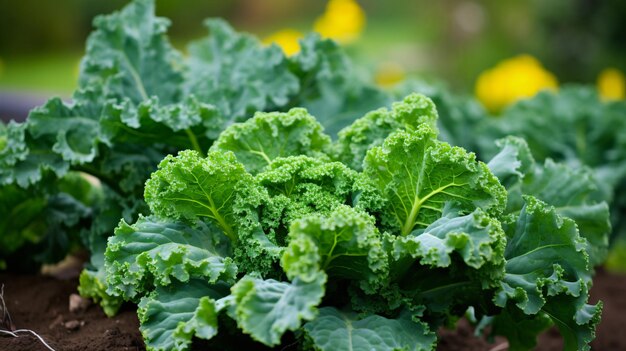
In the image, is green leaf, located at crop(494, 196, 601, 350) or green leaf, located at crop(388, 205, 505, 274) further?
green leaf, located at crop(494, 196, 601, 350)

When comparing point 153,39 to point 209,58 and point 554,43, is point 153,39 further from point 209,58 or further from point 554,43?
point 554,43

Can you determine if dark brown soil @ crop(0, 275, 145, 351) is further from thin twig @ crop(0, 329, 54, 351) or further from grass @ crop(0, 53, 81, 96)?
grass @ crop(0, 53, 81, 96)

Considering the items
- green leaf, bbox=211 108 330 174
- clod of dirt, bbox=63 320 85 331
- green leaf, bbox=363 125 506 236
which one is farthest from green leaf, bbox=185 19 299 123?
clod of dirt, bbox=63 320 85 331

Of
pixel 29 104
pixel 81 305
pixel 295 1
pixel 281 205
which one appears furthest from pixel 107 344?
pixel 295 1

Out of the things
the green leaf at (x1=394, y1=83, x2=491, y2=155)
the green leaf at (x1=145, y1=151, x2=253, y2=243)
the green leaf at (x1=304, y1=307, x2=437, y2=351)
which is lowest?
the green leaf at (x1=304, y1=307, x2=437, y2=351)

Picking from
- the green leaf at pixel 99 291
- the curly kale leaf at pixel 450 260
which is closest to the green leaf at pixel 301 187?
the curly kale leaf at pixel 450 260

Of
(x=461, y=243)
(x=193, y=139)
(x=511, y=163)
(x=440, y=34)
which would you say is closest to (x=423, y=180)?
(x=461, y=243)
